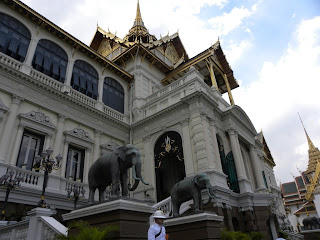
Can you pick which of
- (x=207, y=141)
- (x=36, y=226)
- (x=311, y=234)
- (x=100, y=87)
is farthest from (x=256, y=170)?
(x=36, y=226)

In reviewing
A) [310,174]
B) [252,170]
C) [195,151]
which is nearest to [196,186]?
[195,151]

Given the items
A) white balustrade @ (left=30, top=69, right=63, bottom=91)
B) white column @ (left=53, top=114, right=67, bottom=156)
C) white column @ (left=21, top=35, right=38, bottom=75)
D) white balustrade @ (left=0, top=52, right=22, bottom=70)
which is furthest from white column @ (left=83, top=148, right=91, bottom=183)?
white balustrade @ (left=0, top=52, right=22, bottom=70)

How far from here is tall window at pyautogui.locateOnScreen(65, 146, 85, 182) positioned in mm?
14439

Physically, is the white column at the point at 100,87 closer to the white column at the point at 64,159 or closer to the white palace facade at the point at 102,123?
the white palace facade at the point at 102,123

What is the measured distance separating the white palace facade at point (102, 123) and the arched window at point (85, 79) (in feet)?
0.27

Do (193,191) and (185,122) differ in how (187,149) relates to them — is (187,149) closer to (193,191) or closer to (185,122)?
(185,122)

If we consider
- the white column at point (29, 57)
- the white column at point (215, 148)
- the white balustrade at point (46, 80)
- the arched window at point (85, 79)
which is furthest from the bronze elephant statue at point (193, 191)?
the arched window at point (85, 79)

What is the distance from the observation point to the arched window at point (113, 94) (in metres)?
18.8

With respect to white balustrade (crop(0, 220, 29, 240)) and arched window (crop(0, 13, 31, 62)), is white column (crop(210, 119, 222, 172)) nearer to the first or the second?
white balustrade (crop(0, 220, 29, 240))

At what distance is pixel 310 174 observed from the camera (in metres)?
51.7

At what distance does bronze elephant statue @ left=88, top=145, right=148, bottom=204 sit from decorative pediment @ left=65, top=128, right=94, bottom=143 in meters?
9.07

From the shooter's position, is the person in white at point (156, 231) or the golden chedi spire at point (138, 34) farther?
the golden chedi spire at point (138, 34)

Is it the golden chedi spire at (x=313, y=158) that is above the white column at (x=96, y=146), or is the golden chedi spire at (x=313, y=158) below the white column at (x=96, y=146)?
above

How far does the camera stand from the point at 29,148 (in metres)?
13.0
